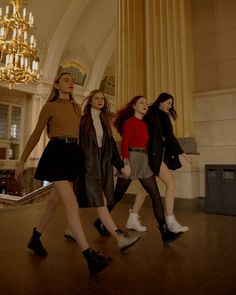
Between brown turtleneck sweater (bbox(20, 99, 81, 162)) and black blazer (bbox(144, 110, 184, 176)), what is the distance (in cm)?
92

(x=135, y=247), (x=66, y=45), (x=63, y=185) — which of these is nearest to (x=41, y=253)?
(x=63, y=185)

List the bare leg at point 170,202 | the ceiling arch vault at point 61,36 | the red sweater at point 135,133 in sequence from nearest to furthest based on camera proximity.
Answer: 1. the red sweater at point 135,133
2. the bare leg at point 170,202
3. the ceiling arch vault at point 61,36

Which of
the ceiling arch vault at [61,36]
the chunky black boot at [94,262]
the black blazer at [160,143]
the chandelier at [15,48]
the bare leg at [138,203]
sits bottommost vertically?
the chunky black boot at [94,262]

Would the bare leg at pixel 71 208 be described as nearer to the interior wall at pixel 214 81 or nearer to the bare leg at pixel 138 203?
the bare leg at pixel 138 203

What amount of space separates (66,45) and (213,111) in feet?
40.8

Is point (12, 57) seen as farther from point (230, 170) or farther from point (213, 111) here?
point (230, 170)

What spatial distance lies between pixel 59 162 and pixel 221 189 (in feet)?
9.46

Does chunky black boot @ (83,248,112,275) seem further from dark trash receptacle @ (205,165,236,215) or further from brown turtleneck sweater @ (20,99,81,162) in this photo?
dark trash receptacle @ (205,165,236,215)

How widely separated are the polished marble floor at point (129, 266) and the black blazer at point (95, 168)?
460 millimetres

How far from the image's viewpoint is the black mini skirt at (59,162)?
199 centimetres

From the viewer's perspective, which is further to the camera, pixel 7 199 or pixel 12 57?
pixel 12 57

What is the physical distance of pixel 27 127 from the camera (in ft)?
48.7

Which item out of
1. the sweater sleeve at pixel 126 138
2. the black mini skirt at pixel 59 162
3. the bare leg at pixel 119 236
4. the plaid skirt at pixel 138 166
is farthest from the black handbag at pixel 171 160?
the black mini skirt at pixel 59 162

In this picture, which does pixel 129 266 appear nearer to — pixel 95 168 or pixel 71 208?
pixel 71 208
